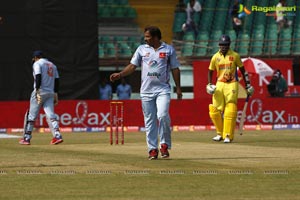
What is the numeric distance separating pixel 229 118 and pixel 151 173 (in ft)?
28.5

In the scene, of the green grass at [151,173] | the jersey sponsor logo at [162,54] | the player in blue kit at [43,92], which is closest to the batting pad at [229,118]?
the green grass at [151,173]

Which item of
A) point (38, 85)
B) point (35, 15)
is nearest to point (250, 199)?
point (38, 85)

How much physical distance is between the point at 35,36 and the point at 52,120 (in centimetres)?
1060

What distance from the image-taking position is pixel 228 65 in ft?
72.1

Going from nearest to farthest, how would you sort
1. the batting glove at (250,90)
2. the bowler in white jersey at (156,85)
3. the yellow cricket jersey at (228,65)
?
the bowler in white jersey at (156,85) → the yellow cricket jersey at (228,65) → the batting glove at (250,90)

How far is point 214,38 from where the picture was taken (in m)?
44.5

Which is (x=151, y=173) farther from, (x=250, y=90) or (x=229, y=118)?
(x=250, y=90)

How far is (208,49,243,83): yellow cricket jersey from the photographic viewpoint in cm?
2197

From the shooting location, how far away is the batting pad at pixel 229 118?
72.2 feet

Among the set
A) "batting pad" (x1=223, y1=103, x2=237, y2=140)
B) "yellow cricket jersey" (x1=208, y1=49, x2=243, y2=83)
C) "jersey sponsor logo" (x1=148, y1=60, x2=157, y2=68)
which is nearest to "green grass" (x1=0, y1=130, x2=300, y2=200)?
"jersey sponsor logo" (x1=148, y1=60, x2=157, y2=68)

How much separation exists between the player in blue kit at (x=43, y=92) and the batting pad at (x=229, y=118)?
3612 mm

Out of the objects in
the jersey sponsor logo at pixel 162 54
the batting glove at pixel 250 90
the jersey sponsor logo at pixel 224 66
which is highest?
the jersey sponsor logo at pixel 162 54

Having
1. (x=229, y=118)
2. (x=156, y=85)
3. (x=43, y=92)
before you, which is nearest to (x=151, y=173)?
(x=156, y=85)

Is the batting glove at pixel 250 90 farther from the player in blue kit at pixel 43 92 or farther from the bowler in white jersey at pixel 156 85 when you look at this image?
the bowler in white jersey at pixel 156 85
